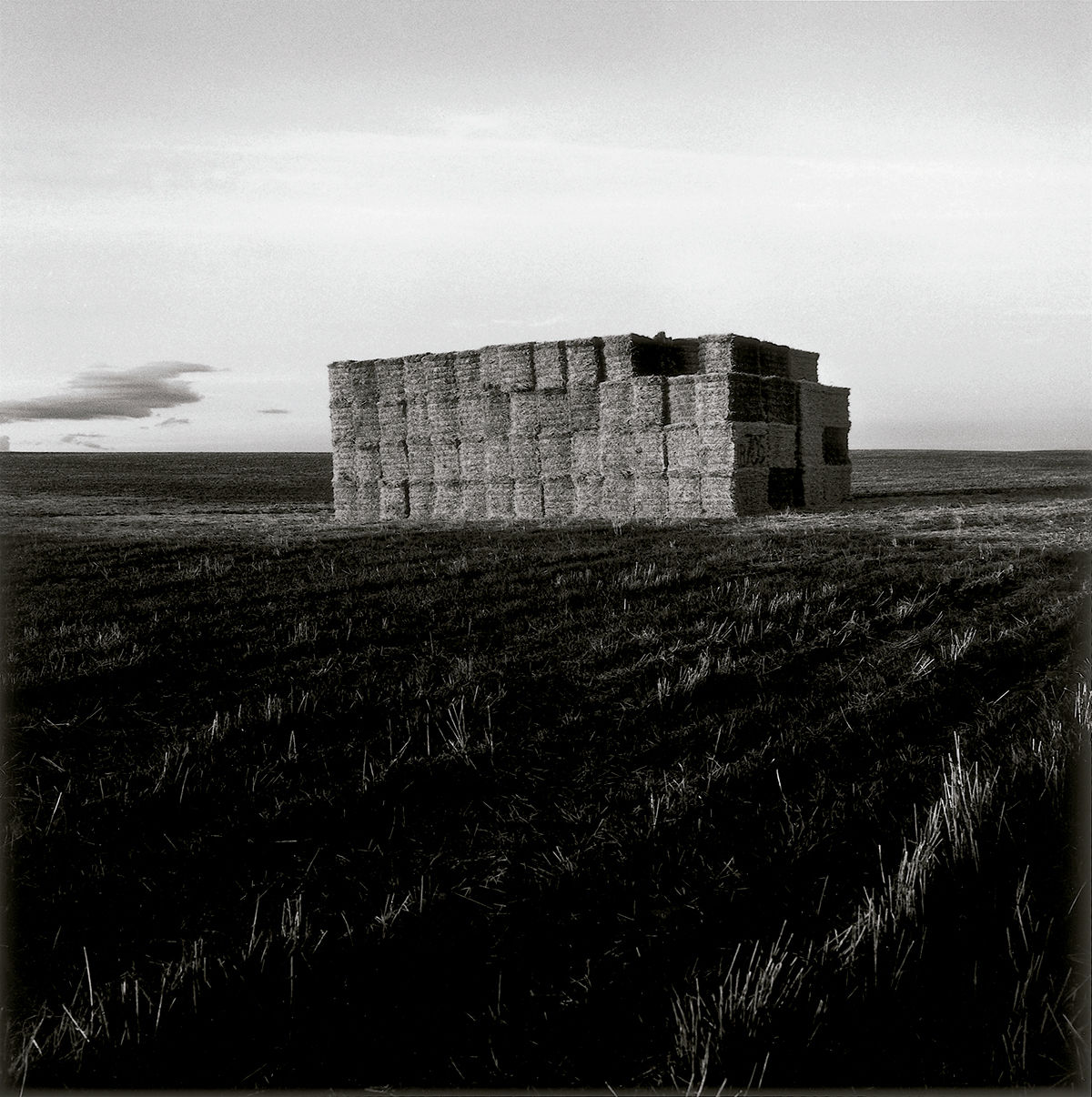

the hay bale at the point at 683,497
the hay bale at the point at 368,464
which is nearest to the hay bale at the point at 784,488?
the hay bale at the point at 683,497

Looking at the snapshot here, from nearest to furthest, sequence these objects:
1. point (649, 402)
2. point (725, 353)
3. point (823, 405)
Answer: point (649, 402), point (725, 353), point (823, 405)

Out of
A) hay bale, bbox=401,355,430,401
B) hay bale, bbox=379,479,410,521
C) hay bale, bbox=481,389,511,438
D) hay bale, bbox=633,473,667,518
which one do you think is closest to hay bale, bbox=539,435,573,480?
hay bale, bbox=481,389,511,438

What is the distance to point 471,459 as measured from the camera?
2134 cm

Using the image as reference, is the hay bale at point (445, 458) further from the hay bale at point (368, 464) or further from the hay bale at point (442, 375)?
the hay bale at point (368, 464)

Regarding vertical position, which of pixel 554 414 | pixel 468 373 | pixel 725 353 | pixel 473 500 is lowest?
pixel 473 500

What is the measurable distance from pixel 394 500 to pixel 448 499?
156cm

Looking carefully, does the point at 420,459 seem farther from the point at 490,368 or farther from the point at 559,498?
the point at 559,498

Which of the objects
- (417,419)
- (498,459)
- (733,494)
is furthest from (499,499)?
(733,494)

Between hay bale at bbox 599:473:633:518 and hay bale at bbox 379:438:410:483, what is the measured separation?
527 cm

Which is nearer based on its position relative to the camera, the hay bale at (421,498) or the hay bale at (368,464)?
the hay bale at (421,498)

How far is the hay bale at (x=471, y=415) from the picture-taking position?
2109 cm

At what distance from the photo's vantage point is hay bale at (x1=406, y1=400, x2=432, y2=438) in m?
22.0

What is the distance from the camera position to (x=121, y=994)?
2691 millimetres

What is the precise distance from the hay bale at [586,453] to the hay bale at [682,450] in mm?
1590
